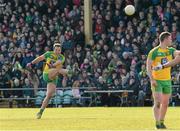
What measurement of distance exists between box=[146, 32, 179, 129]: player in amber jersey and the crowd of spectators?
15719 mm

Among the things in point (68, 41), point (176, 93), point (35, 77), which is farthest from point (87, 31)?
point (176, 93)

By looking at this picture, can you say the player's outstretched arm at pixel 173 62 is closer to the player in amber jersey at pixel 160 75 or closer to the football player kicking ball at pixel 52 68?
the player in amber jersey at pixel 160 75

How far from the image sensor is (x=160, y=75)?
56.5 feet

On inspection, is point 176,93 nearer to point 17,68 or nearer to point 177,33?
point 177,33

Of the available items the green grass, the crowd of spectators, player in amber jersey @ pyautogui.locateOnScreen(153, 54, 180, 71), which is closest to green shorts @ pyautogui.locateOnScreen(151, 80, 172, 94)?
player in amber jersey @ pyautogui.locateOnScreen(153, 54, 180, 71)

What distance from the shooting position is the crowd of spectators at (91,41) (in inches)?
1339

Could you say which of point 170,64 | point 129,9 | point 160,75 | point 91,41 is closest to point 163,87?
point 160,75

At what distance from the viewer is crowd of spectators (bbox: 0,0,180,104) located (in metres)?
34.0

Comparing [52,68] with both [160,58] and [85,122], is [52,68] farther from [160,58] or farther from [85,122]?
[160,58]

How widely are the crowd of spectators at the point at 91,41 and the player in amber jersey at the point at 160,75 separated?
15.7m

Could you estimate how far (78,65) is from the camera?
116 feet

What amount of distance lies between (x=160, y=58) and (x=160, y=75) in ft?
1.38

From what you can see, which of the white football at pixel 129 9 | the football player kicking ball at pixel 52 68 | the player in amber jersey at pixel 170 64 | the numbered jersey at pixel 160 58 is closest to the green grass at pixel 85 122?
the football player kicking ball at pixel 52 68

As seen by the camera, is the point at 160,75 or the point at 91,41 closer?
the point at 160,75
